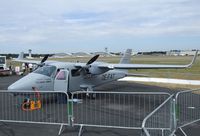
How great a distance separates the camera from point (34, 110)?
43.3ft

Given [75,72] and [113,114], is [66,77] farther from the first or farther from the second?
[113,114]

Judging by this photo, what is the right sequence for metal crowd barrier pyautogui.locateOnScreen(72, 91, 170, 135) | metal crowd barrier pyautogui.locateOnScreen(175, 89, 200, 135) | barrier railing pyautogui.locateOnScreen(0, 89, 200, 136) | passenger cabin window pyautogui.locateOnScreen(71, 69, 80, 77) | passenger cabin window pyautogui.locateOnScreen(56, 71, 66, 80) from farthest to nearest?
1. passenger cabin window pyautogui.locateOnScreen(71, 69, 80, 77)
2. passenger cabin window pyautogui.locateOnScreen(56, 71, 66, 80)
3. metal crowd barrier pyautogui.locateOnScreen(72, 91, 170, 135)
4. metal crowd barrier pyautogui.locateOnScreen(175, 89, 200, 135)
5. barrier railing pyautogui.locateOnScreen(0, 89, 200, 136)

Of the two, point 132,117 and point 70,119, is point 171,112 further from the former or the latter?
point 132,117

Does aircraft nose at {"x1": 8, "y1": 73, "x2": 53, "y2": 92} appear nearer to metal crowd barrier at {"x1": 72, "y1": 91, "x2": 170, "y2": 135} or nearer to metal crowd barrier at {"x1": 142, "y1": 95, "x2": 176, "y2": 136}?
metal crowd barrier at {"x1": 72, "y1": 91, "x2": 170, "y2": 135}

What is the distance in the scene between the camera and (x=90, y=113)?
12.2 metres

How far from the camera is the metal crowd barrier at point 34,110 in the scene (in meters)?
11.2

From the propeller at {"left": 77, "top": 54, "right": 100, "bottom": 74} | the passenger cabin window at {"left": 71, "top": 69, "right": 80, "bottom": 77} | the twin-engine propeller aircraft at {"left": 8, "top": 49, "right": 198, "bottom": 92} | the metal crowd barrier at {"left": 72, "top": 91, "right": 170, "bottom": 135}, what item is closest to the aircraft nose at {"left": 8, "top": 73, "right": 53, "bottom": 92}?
the twin-engine propeller aircraft at {"left": 8, "top": 49, "right": 198, "bottom": 92}

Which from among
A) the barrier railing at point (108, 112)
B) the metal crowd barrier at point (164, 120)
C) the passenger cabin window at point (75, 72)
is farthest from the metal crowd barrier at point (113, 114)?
the passenger cabin window at point (75, 72)

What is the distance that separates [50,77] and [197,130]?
9.02m

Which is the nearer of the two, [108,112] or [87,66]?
[108,112]

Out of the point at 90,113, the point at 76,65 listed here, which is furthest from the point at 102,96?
the point at 90,113

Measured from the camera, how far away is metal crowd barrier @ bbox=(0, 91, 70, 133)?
36.7 feet

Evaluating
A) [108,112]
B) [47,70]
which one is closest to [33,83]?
[47,70]

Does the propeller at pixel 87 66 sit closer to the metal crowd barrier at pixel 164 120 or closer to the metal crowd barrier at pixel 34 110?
the metal crowd barrier at pixel 34 110
